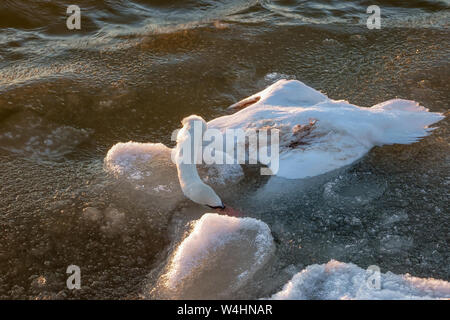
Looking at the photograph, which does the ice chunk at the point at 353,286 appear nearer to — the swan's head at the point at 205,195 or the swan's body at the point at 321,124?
the swan's head at the point at 205,195

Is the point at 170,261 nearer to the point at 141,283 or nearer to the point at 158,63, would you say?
the point at 141,283

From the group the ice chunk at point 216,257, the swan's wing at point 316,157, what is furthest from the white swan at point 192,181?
the swan's wing at point 316,157

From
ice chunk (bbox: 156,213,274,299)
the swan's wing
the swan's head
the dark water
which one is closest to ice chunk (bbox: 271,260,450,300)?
the dark water

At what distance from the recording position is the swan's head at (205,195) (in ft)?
9.30

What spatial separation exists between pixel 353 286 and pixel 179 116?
2142 mm

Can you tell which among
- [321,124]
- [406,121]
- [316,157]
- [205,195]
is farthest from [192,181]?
[406,121]

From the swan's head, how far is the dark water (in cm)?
16

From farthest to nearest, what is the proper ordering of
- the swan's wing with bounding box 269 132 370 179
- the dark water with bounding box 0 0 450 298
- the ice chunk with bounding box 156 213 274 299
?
the swan's wing with bounding box 269 132 370 179 → the dark water with bounding box 0 0 450 298 → the ice chunk with bounding box 156 213 274 299

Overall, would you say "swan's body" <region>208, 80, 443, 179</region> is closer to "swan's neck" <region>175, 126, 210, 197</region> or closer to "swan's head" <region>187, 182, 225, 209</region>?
"swan's neck" <region>175, 126, 210, 197</region>

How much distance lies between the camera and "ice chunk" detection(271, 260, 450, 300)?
7.54 ft

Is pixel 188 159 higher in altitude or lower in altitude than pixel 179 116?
higher

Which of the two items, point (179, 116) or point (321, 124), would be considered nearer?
point (321, 124)

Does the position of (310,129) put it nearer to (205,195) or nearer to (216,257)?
(205,195)

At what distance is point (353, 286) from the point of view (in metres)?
2.36
